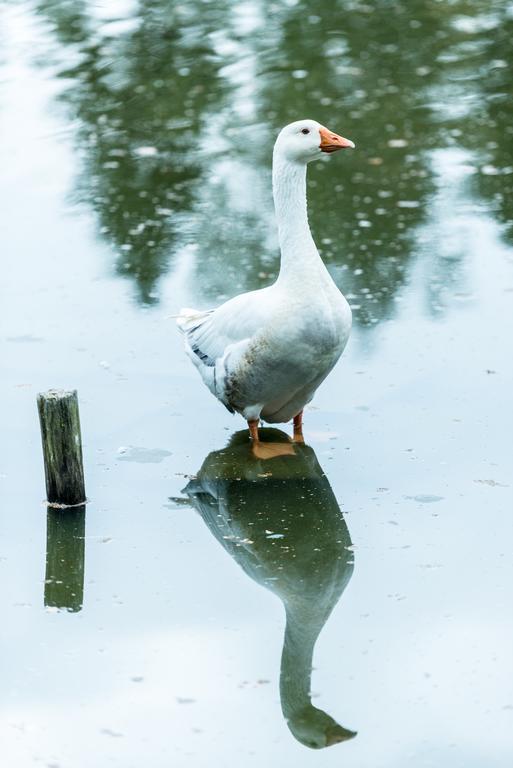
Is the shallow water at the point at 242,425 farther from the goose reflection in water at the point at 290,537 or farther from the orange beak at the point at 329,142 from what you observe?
the orange beak at the point at 329,142

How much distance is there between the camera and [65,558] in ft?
20.9

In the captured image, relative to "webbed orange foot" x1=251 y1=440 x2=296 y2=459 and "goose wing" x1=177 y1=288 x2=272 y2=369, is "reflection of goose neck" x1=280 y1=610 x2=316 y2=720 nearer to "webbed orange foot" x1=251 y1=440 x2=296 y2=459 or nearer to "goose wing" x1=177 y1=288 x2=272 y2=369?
"webbed orange foot" x1=251 y1=440 x2=296 y2=459

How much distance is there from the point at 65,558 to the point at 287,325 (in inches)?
63.1

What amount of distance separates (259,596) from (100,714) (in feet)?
3.52

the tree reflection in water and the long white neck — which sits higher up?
the long white neck

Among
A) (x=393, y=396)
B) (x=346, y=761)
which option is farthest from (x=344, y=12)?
(x=346, y=761)

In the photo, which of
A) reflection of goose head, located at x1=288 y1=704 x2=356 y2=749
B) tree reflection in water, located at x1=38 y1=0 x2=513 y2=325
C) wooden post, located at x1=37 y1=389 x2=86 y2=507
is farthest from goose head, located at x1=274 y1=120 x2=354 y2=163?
reflection of goose head, located at x1=288 y1=704 x2=356 y2=749

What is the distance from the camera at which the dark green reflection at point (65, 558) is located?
238 inches

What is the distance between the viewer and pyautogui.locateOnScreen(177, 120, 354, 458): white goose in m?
6.79

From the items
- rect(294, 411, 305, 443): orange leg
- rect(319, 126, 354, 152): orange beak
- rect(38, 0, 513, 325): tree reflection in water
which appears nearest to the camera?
rect(319, 126, 354, 152): orange beak

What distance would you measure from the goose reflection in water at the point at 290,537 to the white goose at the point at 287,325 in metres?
0.23

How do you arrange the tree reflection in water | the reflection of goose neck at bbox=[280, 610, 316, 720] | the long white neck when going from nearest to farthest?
the reflection of goose neck at bbox=[280, 610, 316, 720] < the long white neck < the tree reflection in water

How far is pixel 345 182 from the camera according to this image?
11352 mm

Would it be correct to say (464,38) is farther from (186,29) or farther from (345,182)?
(345,182)
